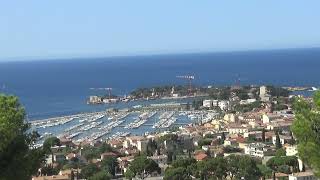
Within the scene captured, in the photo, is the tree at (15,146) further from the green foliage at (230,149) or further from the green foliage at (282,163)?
the green foliage at (230,149)

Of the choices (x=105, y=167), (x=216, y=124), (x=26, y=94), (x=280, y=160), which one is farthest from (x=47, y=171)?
(x=26, y=94)

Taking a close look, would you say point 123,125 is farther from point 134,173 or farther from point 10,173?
point 10,173

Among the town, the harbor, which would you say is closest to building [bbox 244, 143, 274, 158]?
the town

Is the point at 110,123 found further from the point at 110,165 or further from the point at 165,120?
the point at 110,165

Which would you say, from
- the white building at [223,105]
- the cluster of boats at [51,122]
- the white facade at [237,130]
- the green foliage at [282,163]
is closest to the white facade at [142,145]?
the white facade at [237,130]

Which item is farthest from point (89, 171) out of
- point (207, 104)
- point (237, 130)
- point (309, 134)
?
point (207, 104)

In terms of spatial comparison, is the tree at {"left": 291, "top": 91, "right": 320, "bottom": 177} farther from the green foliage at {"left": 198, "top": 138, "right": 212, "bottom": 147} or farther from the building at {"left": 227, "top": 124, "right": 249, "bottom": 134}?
the building at {"left": 227, "top": 124, "right": 249, "bottom": 134}
